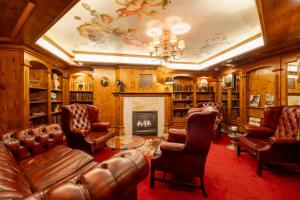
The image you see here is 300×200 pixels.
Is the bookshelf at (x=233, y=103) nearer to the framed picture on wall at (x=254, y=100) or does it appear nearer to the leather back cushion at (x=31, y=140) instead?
the framed picture on wall at (x=254, y=100)

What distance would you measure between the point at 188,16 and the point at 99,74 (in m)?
3.40

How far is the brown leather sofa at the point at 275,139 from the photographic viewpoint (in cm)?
223

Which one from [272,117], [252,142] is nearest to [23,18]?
[252,142]

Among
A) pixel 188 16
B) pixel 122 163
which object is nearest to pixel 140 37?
Answer: pixel 188 16

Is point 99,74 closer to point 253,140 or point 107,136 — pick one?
point 107,136

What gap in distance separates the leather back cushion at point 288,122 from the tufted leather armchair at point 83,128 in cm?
341

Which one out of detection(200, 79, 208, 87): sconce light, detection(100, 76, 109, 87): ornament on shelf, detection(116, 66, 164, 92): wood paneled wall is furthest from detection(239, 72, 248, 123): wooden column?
detection(100, 76, 109, 87): ornament on shelf

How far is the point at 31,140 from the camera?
77.6 inches

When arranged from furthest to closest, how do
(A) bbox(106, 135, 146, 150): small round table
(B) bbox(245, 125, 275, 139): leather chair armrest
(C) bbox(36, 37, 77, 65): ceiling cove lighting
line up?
(C) bbox(36, 37, 77, 65): ceiling cove lighting, (B) bbox(245, 125, 275, 139): leather chair armrest, (A) bbox(106, 135, 146, 150): small round table

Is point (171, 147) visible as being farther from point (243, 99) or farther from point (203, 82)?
point (203, 82)

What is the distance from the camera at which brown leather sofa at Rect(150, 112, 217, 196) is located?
178cm

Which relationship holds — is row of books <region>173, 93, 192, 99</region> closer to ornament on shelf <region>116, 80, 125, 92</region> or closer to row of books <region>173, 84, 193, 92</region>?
row of books <region>173, 84, 193, 92</region>

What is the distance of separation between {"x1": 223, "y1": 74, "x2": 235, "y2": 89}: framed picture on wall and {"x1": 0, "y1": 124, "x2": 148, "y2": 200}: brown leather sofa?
15.8 ft

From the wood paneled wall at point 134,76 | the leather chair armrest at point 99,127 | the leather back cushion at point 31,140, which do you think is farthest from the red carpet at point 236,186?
the wood paneled wall at point 134,76
